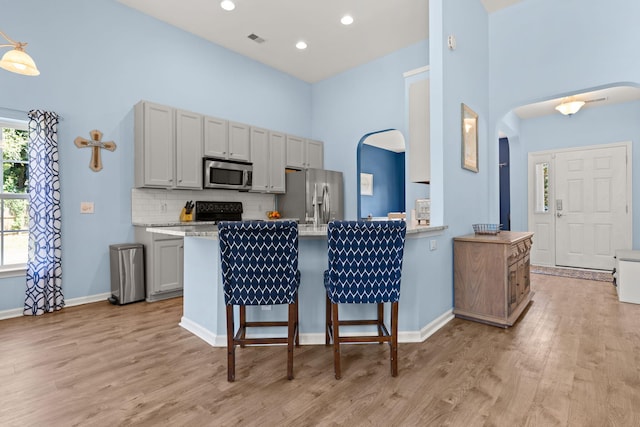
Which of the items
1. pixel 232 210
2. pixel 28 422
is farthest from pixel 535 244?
pixel 28 422

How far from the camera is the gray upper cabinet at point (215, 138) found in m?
4.71

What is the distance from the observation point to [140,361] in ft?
7.86

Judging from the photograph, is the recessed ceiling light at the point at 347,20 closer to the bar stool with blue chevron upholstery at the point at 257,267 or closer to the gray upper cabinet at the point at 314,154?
the gray upper cabinet at the point at 314,154

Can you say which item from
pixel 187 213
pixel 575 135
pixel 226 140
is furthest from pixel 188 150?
pixel 575 135

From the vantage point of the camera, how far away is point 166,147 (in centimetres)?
429

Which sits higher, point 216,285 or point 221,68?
point 221,68

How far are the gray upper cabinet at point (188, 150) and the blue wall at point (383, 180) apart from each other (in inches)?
190

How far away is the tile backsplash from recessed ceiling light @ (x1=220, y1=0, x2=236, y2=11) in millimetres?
2454

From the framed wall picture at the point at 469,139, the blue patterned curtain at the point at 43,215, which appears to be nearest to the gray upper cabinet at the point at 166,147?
the blue patterned curtain at the point at 43,215

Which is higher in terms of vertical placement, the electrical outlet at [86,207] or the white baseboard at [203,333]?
the electrical outlet at [86,207]

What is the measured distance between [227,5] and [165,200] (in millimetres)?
2628

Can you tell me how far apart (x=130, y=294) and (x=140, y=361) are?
1.73m

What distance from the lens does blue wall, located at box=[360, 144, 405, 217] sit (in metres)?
8.95

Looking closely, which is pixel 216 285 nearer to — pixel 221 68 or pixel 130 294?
pixel 130 294
